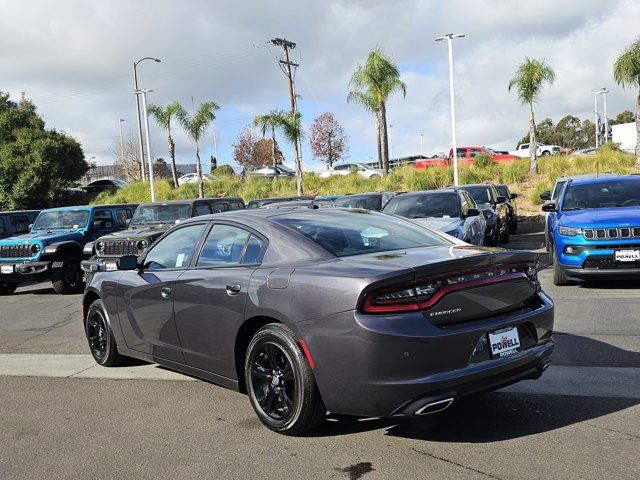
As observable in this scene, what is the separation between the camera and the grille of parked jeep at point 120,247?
11547 mm

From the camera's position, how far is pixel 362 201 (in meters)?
16.7

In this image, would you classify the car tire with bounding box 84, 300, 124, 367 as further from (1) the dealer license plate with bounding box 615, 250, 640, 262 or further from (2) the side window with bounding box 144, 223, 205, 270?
(1) the dealer license plate with bounding box 615, 250, 640, 262

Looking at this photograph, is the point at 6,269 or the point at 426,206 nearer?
the point at 426,206

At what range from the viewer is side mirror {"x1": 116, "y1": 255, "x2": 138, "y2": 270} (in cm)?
571

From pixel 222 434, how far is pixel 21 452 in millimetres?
1362

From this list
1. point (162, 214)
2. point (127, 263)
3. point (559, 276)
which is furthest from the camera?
point (162, 214)

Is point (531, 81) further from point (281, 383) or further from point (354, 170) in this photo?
point (281, 383)

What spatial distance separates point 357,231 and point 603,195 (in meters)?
7.16

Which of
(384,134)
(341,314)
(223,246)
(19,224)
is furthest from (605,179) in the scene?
(384,134)

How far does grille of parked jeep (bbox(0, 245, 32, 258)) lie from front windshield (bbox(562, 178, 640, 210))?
10616mm

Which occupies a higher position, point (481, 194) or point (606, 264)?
point (481, 194)

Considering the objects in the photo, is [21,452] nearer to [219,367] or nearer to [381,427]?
[219,367]

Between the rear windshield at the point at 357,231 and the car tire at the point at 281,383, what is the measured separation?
71cm

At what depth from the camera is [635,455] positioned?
3.62 meters
